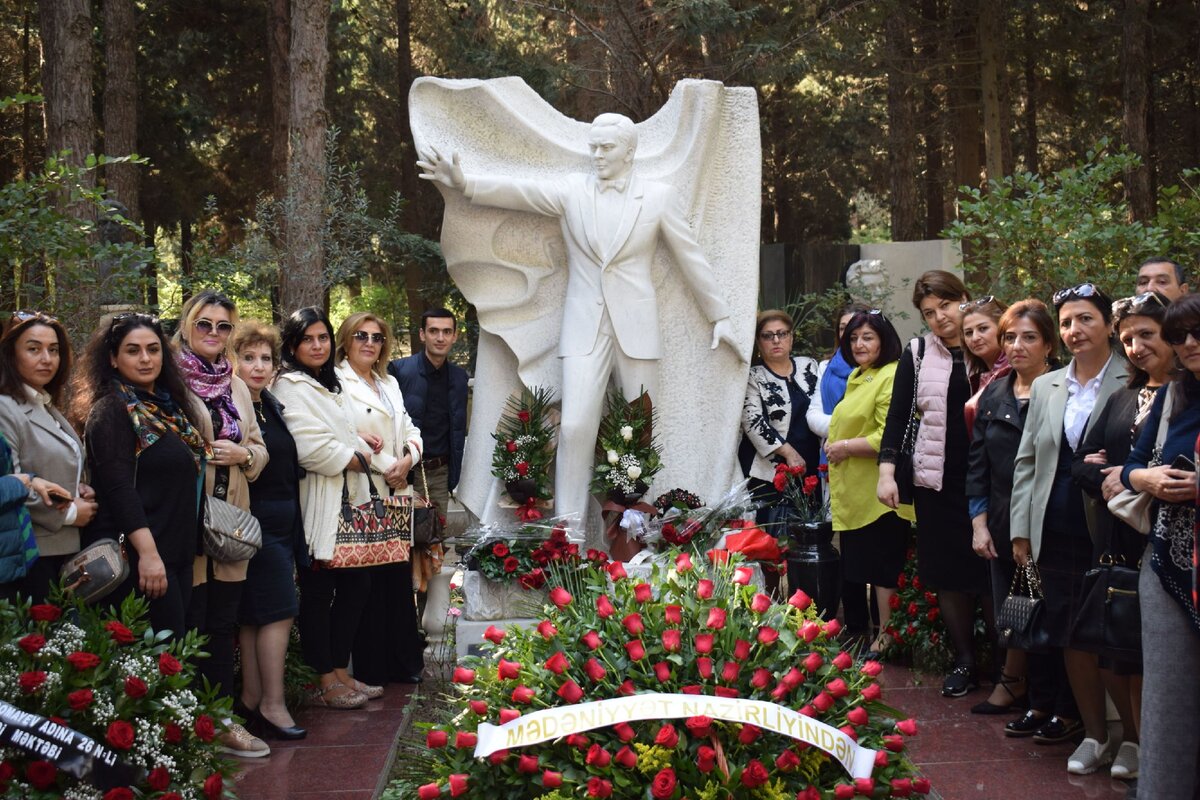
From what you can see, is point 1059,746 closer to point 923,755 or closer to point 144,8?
point 923,755

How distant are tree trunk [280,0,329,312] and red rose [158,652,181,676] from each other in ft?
20.8

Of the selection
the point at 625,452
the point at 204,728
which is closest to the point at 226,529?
the point at 204,728

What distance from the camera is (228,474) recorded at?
15.8 feet

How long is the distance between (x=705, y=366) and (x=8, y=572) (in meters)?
3.76

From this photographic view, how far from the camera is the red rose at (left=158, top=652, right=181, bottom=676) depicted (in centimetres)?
372

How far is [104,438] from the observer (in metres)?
4.12

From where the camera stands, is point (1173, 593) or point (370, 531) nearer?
point (1173, 593)

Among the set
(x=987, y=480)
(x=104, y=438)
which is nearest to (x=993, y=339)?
(x=987, y=480)

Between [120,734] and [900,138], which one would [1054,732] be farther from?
[900,138]

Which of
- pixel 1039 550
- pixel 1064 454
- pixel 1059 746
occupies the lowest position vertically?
pixel 1059 746

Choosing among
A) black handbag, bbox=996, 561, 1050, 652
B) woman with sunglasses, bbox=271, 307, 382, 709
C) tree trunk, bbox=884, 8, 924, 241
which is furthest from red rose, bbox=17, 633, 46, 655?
tree trunk, bbox=884, 8, 924, 241

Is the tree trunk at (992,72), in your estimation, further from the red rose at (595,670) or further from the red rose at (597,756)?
the red rose at (597,756)

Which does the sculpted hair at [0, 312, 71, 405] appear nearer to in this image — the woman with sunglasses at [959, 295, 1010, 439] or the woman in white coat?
the woman in white coat

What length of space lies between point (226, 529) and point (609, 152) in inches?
107
